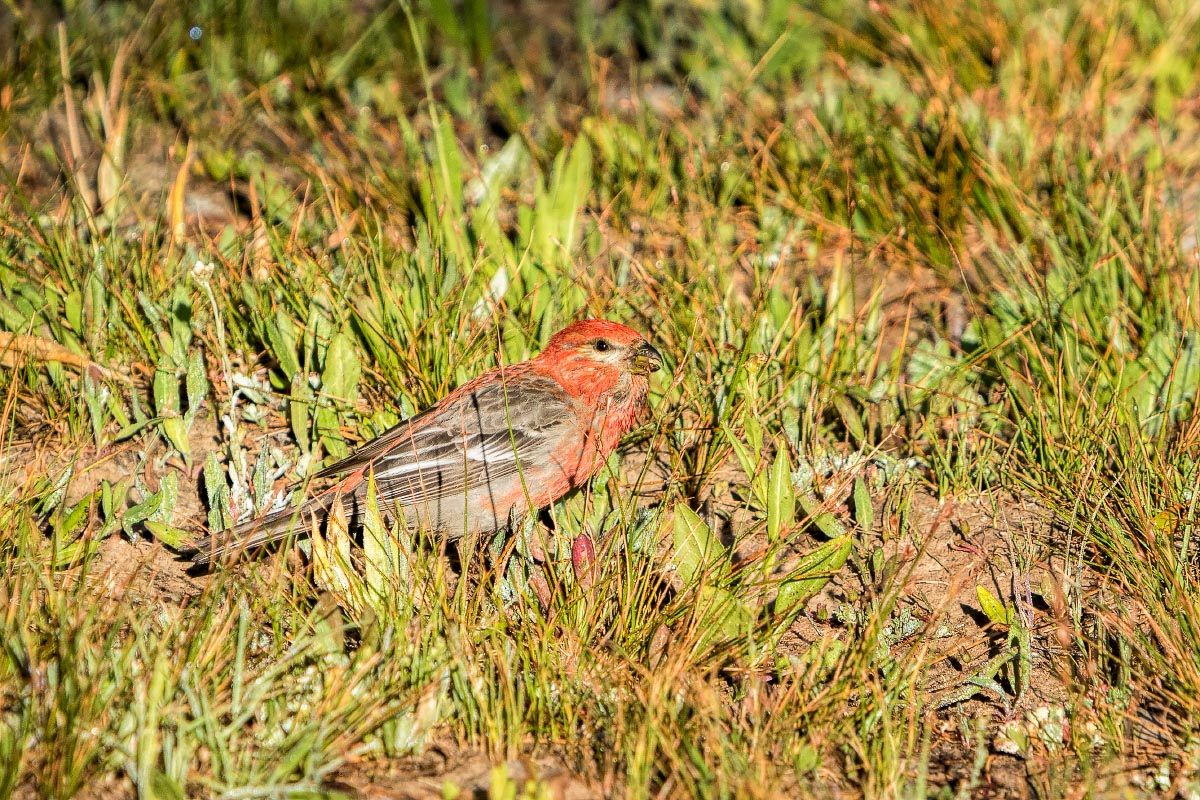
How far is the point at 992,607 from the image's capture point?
389 cm

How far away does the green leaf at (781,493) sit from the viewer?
4148mm

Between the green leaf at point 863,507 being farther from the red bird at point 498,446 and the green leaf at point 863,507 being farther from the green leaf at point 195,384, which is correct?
the green leaf at point 195,384

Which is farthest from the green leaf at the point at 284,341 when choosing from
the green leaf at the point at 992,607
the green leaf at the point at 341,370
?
the green leaf at the point at 992,607

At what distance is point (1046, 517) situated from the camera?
14.0 ft

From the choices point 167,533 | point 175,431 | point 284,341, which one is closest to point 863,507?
point 284,341

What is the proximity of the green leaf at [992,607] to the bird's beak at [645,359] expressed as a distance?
1.48 meters

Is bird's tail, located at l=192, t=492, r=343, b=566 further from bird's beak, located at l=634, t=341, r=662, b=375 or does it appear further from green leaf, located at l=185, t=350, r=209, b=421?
bird's beak, located at l=634, t=341, r=662, b=375

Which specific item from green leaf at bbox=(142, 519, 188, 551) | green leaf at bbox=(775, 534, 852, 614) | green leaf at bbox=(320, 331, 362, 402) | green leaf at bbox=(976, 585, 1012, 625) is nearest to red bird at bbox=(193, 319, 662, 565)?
green leaf at bbox=(320, 331, 362, 402)

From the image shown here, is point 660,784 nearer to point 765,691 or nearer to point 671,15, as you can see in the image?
point 765,691

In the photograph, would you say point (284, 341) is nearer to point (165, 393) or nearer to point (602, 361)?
point (165, 393)

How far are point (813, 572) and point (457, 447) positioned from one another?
1.41 metres

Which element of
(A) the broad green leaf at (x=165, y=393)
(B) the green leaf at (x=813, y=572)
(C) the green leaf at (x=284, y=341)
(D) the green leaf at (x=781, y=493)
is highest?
(C) the green leaf at (x=284, y=341)

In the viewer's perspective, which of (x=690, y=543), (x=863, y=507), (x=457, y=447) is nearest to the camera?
(x=690, y=543)

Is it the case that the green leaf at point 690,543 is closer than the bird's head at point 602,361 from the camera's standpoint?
Yes
